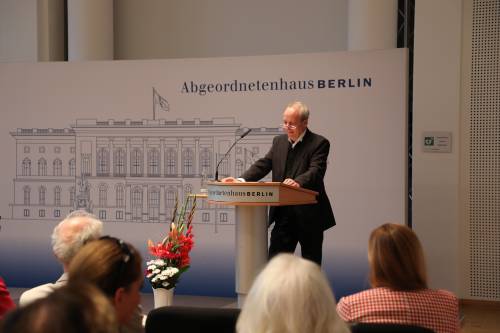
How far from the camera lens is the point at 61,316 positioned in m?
1.06

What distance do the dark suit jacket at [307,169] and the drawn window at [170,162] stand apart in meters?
1.72

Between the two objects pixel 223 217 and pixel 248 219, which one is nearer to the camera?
pixel 248 219

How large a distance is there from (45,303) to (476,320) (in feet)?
17.6

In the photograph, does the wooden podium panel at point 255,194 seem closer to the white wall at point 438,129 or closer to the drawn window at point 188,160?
the drawn window at point 188,160

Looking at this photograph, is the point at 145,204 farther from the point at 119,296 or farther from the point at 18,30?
the point at 119,296

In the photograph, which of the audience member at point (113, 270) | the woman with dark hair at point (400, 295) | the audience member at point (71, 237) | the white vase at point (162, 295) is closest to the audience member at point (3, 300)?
the audience member at point (71, 237)

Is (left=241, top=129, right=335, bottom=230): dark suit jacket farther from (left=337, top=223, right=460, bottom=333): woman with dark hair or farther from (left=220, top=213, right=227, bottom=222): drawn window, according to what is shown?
(left=337, top=223, right=460, bottom=333): woman with dark hair

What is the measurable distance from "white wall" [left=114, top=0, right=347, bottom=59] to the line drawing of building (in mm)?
1871

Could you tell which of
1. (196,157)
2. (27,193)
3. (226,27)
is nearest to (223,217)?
(196,157)

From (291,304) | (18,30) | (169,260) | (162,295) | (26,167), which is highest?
(18,30)

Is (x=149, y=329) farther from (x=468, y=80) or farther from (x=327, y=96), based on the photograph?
(x=468, y=80)

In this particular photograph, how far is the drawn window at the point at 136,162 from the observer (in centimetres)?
641

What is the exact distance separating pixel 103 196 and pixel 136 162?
473mm

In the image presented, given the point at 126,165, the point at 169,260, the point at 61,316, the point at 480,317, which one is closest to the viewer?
the point at 61,316
